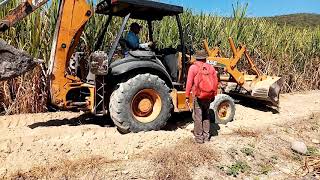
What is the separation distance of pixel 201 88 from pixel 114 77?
1374 millimetres

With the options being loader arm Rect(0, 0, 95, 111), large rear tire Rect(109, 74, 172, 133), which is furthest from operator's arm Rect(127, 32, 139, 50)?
loader arm Rect(0, 0, 95, 111)

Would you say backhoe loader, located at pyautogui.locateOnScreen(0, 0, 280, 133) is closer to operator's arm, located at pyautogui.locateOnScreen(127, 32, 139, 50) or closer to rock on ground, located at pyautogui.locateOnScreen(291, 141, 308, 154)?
operator's arm, located at pyautogui.locateOnScreen(127, 32, 139, 50)

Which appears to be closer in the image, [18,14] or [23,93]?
[18,14]

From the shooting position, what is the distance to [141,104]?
6301 millimetres

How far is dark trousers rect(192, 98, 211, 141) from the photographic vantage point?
621 cm

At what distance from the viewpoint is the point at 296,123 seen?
8.32 meters

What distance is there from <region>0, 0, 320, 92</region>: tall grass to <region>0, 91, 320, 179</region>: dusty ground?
5.03ft

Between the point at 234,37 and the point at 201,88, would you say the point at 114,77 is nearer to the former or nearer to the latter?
the point at 201,88

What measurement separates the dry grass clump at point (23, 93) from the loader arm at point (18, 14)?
1618 mm

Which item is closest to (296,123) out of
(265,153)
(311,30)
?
(265,153)

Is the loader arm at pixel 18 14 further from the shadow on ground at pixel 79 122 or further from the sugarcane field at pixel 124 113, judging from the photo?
the shadow on ground at pixel 79 122

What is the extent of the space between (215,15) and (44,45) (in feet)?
18.7

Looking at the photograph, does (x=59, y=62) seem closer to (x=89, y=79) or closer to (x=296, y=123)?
(x=89, y=79)

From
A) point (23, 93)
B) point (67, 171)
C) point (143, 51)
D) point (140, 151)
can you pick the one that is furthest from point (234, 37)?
point (67, 171)
